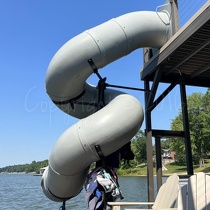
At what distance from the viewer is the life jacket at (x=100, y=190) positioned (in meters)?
3.90

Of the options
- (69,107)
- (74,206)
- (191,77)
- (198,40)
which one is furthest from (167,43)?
(74,206)

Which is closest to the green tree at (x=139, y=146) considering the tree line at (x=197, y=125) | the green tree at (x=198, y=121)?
the tree line at (x=197, y=125)

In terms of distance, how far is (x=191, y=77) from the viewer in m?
5.76

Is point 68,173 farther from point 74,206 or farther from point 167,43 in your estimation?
point 74,206

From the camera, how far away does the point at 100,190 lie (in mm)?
3971

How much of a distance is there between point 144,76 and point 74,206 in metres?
6.68

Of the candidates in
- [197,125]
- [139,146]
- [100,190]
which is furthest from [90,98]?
[139,146]

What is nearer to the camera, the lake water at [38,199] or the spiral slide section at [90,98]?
the spiral slide section at [90,98]

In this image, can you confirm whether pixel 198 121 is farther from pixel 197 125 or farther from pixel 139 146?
pixel 139 146

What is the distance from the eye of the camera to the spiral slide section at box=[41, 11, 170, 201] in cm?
392

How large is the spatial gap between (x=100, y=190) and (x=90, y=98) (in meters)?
1.51

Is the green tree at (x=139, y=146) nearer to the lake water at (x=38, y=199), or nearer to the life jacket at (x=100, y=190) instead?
the lake water at (x=38, y=199)

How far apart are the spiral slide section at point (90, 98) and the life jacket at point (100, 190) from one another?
0.24 meters

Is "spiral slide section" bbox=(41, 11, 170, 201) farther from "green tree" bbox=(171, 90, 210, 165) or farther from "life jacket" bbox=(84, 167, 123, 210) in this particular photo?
"green tree" bbox=(171, 90, 210, 165)
